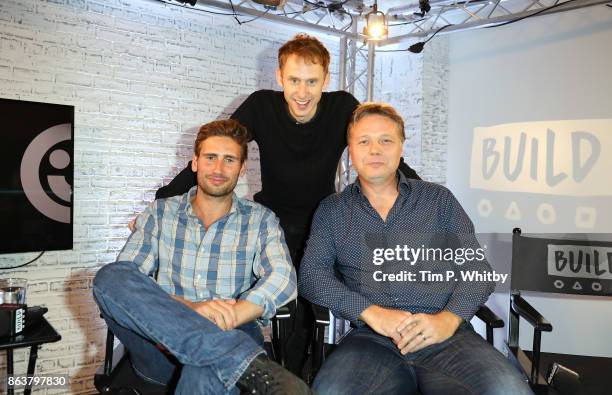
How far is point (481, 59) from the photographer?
15.8ft

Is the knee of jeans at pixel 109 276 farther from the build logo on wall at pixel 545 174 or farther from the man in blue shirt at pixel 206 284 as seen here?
the build logo on wall at pixel 545 174

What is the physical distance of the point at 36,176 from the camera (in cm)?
343

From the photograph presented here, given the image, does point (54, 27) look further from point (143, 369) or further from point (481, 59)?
point (481, 59)

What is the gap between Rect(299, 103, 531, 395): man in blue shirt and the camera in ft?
6.48

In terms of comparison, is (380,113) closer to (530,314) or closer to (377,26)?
(530,314)

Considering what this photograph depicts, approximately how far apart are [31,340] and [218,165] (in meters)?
1.30

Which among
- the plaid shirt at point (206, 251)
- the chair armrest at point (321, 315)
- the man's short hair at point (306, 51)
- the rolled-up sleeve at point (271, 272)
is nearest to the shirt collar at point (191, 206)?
the plaid shirt at point (206, 251)

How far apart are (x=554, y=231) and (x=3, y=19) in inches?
165

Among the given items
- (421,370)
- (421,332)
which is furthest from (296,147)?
(421,370)

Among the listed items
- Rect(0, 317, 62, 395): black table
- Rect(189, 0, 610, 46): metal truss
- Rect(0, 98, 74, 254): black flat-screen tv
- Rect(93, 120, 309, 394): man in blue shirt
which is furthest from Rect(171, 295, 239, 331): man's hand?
Rect(189, 0, 610, 46): metal truss

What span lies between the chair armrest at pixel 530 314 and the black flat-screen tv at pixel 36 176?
9.01 ft

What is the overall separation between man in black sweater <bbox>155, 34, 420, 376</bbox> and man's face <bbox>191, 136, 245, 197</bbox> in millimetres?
161

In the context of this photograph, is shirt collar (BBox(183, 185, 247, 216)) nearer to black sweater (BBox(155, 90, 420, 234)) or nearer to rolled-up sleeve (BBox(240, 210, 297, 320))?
rolled-up sleeve (BBox(240, 210, 297, 320))

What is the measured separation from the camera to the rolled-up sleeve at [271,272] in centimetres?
212
